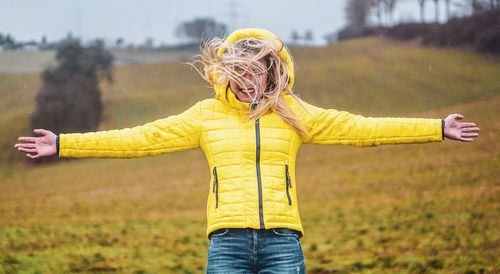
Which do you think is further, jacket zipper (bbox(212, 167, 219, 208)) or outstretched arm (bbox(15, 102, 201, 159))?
outstretched arm (bbox(15, 102, 201, 159))

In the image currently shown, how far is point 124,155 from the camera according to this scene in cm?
409

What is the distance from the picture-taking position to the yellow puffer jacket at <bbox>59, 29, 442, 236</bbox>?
3.78 metres

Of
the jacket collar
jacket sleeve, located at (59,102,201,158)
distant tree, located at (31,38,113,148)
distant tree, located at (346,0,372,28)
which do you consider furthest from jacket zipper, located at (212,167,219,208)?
distant tree, located at (346,0,372,28)

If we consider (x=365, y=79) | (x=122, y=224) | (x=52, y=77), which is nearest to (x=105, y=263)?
(x=122, y=224)

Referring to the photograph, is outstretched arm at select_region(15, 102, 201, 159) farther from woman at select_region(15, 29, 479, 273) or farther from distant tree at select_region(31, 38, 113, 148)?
distant tree at select_region(31, 38, 113, 148)

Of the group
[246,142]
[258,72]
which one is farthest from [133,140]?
[258,72]

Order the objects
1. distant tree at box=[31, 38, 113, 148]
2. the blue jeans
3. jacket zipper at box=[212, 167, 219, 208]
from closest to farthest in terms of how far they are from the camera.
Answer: the blue jeans
jacket zipper at box=[212, 167, 219, 208]
distant tree at box=[31, 38, 113, 148]

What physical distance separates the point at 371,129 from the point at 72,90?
49.0 m

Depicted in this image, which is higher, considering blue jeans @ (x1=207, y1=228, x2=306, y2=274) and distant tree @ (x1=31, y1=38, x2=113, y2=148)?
distant tree @ (x1=31, y1=38, x2=113, y2=148)

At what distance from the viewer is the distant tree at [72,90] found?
1935 inches

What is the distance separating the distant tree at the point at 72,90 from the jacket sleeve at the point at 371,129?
45229 mm

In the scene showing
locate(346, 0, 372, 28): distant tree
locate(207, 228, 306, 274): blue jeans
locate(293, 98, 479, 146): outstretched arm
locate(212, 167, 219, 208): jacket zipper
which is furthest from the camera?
locate(346, 0, 372, 28): distant tree

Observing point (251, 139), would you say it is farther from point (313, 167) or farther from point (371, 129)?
point (313, 167)

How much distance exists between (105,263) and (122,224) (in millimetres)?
6896
